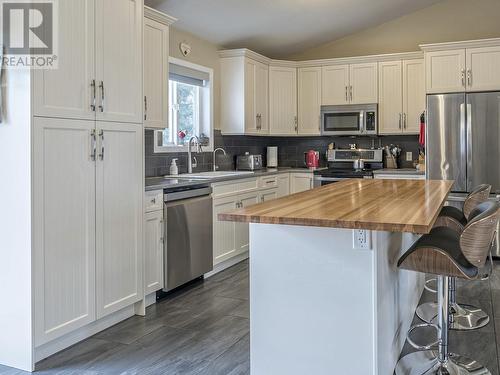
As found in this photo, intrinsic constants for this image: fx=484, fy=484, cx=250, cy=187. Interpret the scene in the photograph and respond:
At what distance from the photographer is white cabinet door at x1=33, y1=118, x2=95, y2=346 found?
2.60m

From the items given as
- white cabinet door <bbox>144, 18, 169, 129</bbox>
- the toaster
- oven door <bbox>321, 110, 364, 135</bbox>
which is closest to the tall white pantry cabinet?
white cabinet door <bbox>144, 18, 169, 129</bbox>

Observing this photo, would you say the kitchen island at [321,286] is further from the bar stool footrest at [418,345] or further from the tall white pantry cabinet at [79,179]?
the tall white pantry cabinet at [79,179]

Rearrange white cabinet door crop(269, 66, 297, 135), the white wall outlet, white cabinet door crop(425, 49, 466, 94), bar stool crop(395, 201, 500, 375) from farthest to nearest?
1. white cabinet door crop(269, 66, 297, 135)
2. white cabinet door crop(425, 49, 466, 94)
3. bar stool crop(395, 201, 500, 375)
4. the white wall outlet

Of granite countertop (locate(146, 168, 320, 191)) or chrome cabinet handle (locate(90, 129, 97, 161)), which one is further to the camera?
granite countertop (locate(146, 168, 320, 191))

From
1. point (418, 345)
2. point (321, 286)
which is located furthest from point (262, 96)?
point (321, 286)

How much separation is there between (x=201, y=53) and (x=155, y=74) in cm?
141

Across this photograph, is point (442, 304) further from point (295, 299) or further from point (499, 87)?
point (499, 87)

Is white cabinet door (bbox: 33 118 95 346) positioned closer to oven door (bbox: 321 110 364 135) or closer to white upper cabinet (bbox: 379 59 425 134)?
oven door (bbox: 321 110 364 135)

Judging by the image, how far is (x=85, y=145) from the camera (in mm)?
2885

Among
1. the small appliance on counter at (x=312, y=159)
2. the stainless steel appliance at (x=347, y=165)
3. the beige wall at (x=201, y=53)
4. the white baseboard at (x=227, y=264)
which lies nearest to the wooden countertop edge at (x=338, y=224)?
the white baseboard at (x=227, y=264)

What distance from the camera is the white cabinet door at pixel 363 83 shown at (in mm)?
5918

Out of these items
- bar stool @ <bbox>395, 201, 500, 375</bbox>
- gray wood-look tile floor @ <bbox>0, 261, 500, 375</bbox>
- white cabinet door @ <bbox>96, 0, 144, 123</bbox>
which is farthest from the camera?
white cabinet door @ <bbox>96, 0, 144, 123</bbox>

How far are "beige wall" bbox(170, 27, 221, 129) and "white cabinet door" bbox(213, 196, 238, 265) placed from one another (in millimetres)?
1348

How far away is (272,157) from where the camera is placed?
21.4 feet
